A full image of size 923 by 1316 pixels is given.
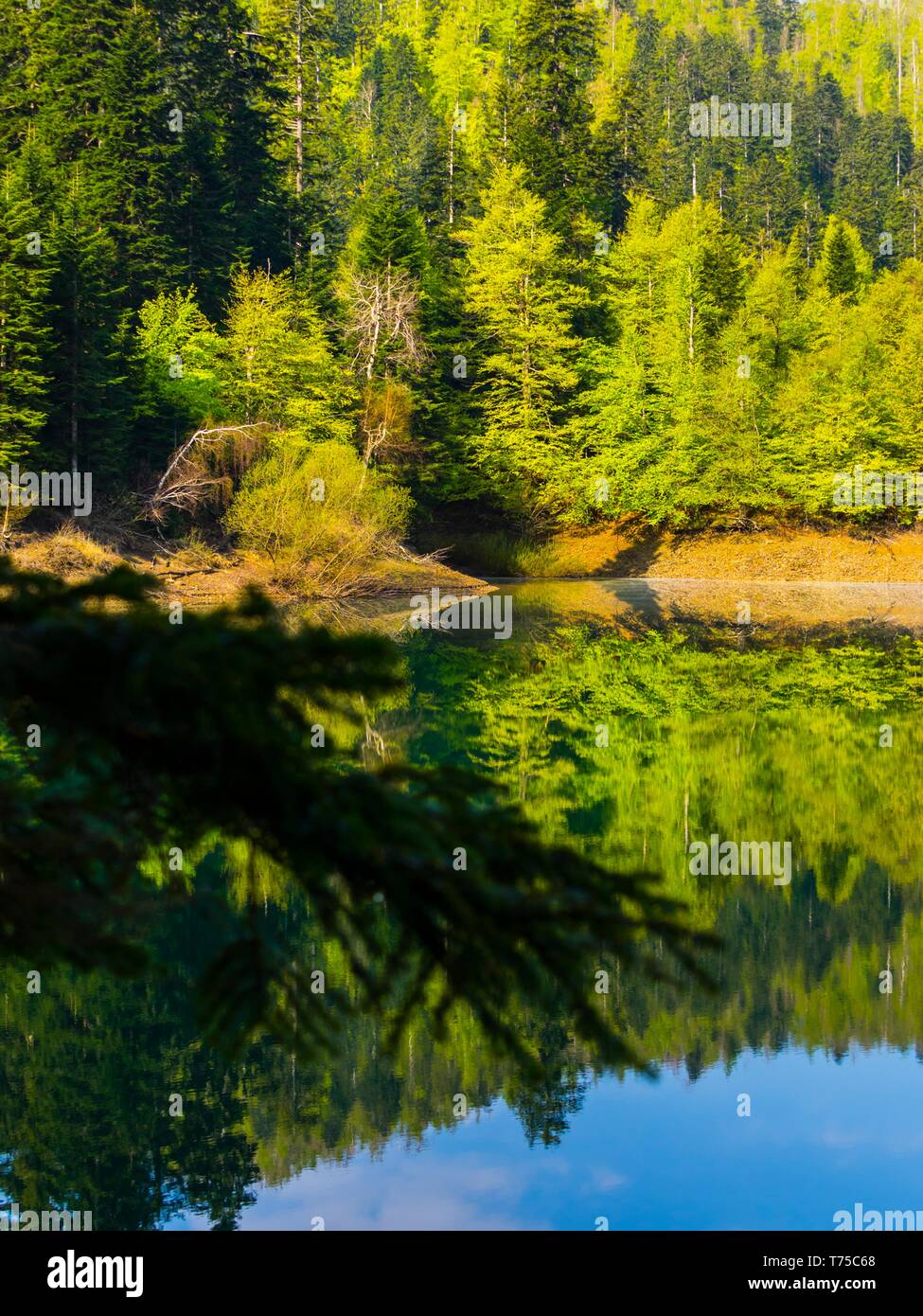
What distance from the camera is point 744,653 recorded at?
32062mm

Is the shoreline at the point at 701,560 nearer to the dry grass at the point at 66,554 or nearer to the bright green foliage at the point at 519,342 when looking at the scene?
the bright green foliage at the point at 519,342

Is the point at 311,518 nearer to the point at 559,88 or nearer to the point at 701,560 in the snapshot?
the point at 701,560

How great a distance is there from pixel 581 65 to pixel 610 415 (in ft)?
68.3

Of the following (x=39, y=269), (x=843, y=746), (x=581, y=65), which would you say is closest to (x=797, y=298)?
(x=581, y=65)

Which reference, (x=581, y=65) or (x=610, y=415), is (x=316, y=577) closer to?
(x=610, y=415)

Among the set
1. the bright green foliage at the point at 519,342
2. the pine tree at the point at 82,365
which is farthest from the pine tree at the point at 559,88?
the pine tree at the point at 82,365

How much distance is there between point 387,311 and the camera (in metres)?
A: 45.5

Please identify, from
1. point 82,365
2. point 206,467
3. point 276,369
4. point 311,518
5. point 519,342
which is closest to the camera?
point 82,365

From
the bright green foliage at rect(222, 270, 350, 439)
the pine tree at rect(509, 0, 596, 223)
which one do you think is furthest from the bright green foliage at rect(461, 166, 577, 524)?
the bright green foliage at rect(222, 270, 350, 439)

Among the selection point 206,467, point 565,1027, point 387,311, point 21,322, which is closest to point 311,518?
point 206,467

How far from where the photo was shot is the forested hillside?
123 feet

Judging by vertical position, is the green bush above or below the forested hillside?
below

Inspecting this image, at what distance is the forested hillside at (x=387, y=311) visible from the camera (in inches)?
1470

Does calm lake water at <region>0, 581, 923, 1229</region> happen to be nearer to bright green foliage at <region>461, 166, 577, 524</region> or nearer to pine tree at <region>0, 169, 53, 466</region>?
pine tree at <region>0, 169, 53, 466</region>
